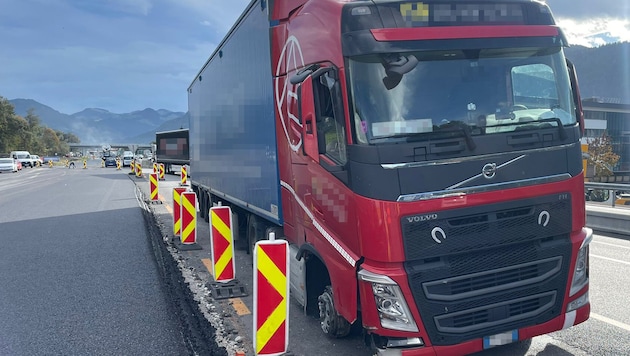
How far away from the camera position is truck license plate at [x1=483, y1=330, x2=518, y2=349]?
347cm

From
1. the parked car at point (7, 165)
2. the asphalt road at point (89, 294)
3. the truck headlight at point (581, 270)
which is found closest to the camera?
the truck headlight at point (581, 270)

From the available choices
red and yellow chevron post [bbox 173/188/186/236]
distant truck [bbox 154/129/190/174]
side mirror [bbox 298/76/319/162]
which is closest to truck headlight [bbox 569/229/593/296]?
side mirror [bbox 298/76/319/162]

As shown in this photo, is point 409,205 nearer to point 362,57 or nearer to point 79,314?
point 362,57

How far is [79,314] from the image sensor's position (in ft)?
17.4

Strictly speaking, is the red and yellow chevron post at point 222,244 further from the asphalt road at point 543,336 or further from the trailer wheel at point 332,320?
the trailer wheel at point 332,320

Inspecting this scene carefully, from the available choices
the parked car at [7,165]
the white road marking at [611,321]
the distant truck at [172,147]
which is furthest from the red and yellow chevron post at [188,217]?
the parked car at [7,165]

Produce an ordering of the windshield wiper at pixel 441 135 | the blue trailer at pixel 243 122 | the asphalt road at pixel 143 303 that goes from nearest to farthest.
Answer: the windshield wiper at pixel 441 135, the asphalt road at pixel 143 303, the blue trailer at pixel 243 122

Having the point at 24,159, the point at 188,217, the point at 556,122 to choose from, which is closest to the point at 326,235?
the point at 556,122

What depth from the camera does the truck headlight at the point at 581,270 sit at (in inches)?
148

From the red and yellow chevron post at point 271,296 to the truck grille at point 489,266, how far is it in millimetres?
1063

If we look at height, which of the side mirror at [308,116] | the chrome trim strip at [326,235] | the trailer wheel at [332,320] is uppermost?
the side mirror at [308,116]

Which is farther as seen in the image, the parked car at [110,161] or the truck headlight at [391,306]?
the parked car at [110,161]

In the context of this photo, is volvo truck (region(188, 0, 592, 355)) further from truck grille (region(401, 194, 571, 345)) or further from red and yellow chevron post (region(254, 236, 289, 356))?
red and yellow chevron post (region(254, 236, 289, 356))

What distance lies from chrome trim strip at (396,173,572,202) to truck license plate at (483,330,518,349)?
1.08 meters
